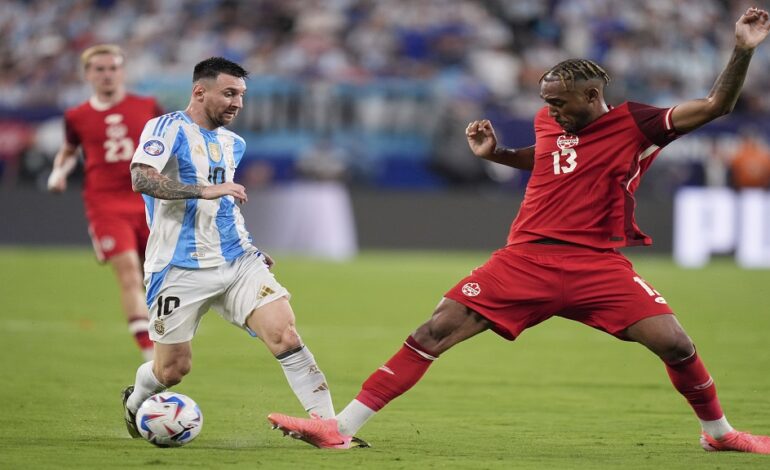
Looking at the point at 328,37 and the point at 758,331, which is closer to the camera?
the point at 758,331

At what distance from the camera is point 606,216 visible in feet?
22.0

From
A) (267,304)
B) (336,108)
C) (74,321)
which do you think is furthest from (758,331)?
(336,108)

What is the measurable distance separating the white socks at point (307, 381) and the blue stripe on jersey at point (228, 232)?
63 cm

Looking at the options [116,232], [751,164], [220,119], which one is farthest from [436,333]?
[751,164]

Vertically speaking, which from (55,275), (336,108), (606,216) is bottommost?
(55,275)

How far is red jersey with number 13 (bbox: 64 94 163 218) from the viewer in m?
10.1

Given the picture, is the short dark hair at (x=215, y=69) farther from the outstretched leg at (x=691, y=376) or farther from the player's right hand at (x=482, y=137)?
the outstretched leg at (x=691, y=376)

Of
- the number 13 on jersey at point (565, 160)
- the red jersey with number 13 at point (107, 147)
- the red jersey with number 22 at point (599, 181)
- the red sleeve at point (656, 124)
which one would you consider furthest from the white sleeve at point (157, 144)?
the red jersey with number 13 at point (107, 147)

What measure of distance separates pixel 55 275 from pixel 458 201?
7245 mm

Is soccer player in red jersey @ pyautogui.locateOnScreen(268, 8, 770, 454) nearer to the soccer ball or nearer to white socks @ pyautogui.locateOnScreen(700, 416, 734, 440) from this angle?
white socks @ pyautogui.locateOnScreen(700, 416, 734, 440)

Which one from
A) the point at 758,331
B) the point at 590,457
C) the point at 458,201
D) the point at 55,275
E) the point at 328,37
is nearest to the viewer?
the point at 590,457

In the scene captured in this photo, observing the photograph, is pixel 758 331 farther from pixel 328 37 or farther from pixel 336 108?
pixel 328 37

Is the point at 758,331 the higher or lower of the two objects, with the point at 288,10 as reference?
lower

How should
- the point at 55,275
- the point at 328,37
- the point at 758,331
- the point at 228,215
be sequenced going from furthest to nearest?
1. the point at 328,37
2. the point at 55,275
3. the point at 758,331
4. the point at 228,215
